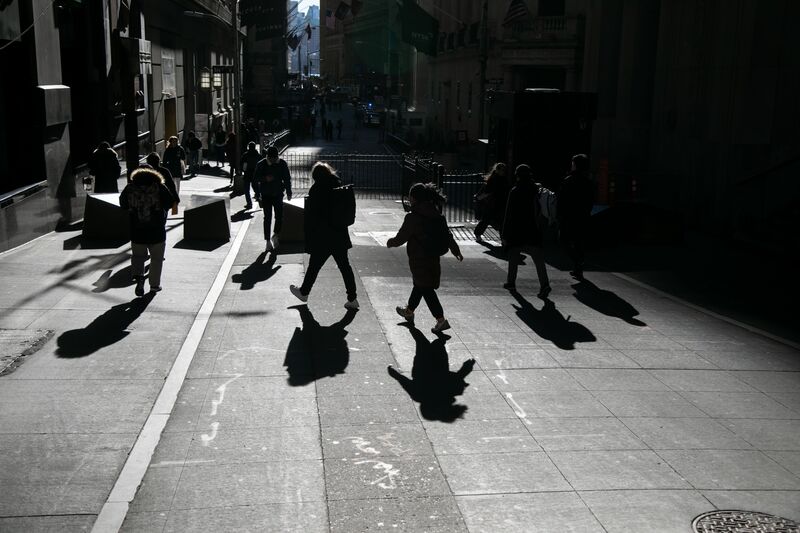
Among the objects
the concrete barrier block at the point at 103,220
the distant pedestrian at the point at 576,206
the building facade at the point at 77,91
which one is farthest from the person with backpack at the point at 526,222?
the building facade at the point at 77,91

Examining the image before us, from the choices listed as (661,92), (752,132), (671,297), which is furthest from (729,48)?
(671,297)

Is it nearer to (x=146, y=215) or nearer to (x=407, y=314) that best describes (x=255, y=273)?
(x=146, y=215)

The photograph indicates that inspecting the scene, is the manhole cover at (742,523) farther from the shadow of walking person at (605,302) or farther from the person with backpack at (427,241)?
the shadow of walking person at (605,302)

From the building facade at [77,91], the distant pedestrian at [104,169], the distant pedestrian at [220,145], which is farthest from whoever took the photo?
the distant pedestrian at [220,145]

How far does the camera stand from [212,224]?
16672mm

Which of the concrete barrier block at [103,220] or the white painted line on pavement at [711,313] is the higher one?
the concrete barrier block at [103,220]

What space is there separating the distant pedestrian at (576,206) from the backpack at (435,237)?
4524 millimetres

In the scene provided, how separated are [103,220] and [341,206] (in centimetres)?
672

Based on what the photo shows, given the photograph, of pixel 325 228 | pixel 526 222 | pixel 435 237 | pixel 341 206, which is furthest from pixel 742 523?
pixel 526 222

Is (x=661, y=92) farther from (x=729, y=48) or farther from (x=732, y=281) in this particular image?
(x=732, y=281)

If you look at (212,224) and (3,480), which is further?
(212,224)

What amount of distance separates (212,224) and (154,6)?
1447 cm

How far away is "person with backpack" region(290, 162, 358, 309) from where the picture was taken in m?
→ 11.2

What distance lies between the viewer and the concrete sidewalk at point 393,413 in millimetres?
5910
